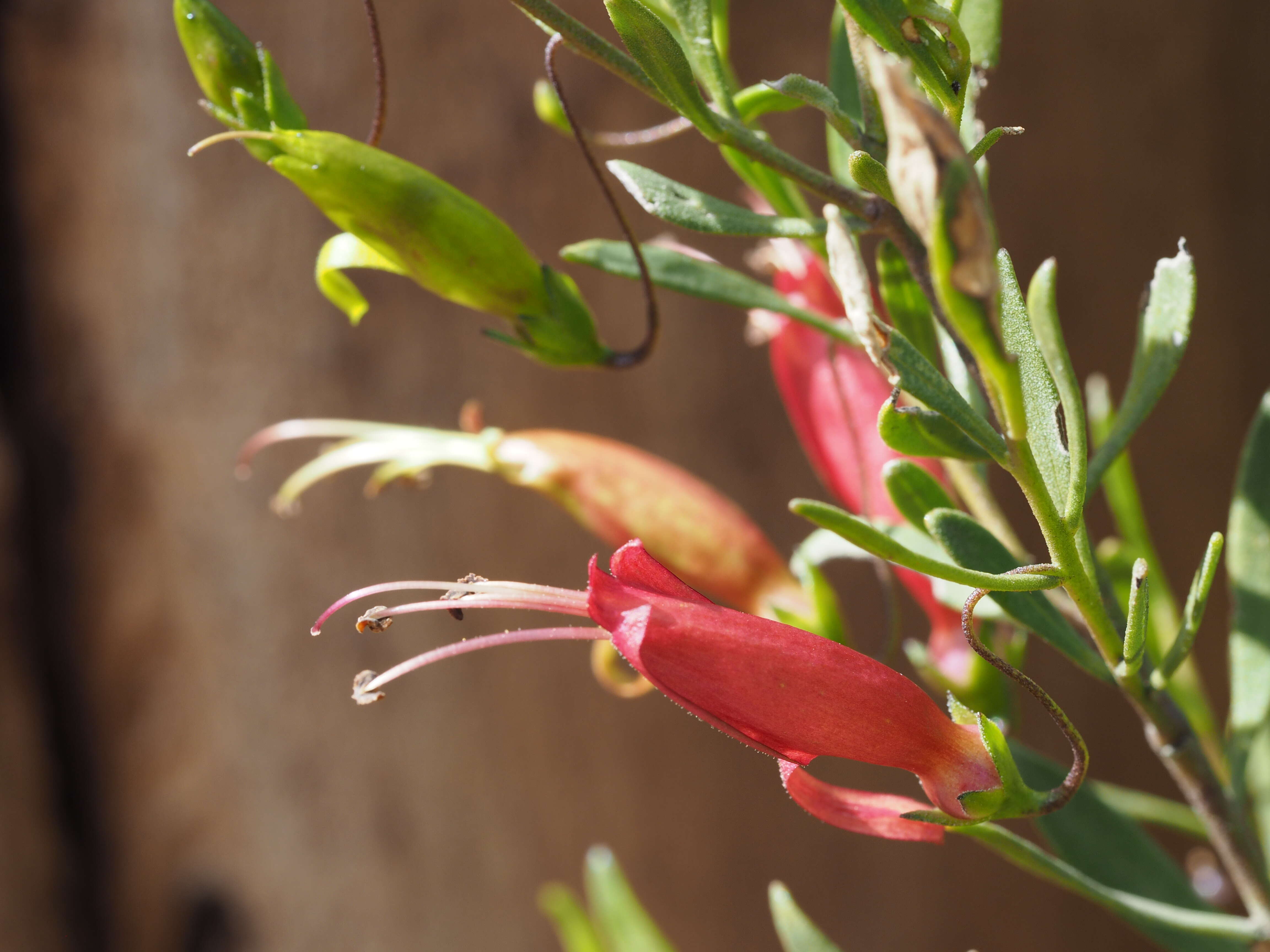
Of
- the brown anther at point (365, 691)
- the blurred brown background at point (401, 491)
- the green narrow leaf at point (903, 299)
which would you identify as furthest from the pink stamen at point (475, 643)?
the blurred brown background at point (401, 491)

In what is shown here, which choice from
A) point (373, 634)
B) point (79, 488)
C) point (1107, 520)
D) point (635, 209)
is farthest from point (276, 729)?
point (1107, 520)

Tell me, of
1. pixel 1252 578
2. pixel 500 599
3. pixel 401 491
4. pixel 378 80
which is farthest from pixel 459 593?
pixel 401 491

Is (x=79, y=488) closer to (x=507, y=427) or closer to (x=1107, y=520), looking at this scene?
(x=507, y=427)

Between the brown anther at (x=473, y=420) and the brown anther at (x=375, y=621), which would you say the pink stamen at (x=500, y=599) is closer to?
the brown anther at (x=375, y=621)

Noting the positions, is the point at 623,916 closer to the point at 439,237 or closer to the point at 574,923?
the point at 574,923

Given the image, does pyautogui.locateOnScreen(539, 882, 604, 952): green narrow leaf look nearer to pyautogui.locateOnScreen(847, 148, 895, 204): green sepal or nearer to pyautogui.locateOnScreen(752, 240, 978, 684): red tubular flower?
pyautogui.locateOnScreen(752, 240, 978, 684): red tubular flower
